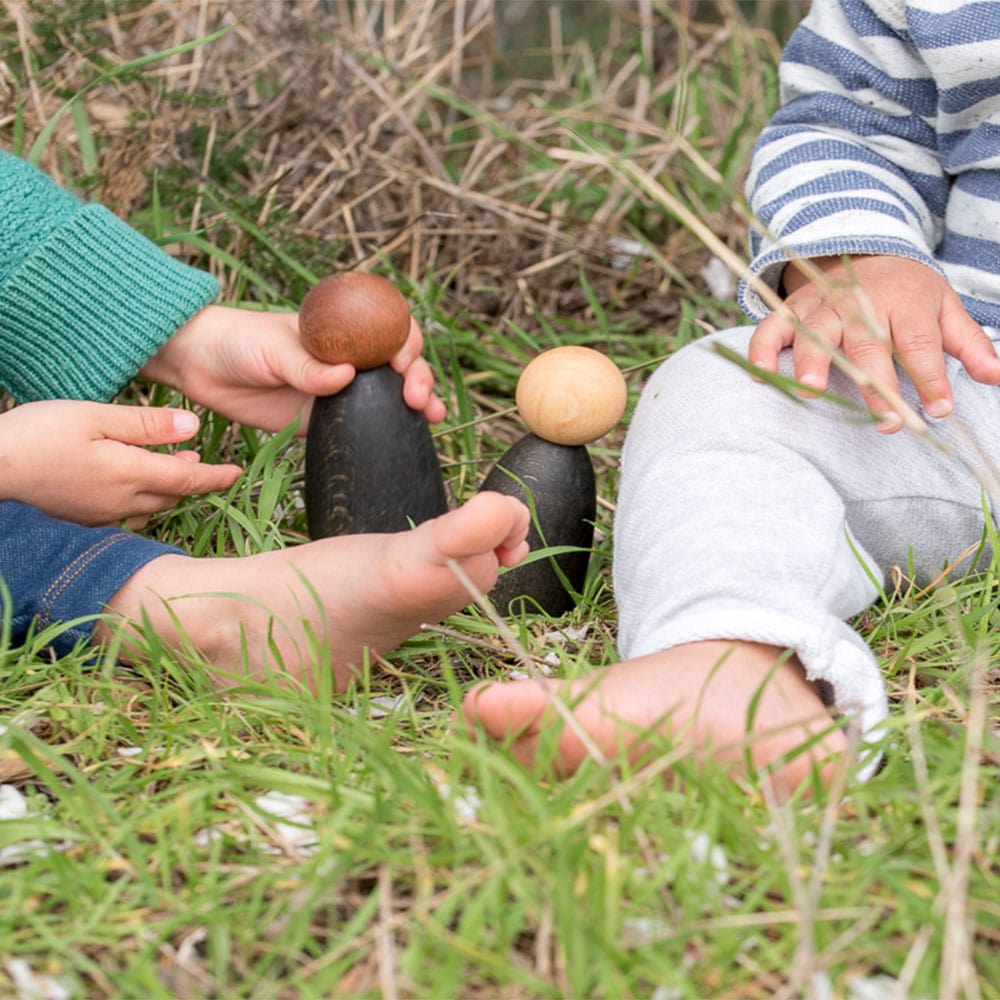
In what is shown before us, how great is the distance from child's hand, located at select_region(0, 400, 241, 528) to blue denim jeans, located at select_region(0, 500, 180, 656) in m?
0.10

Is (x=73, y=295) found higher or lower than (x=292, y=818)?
higher

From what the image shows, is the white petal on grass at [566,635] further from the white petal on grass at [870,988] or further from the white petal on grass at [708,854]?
the white petal on grass at [870,988]

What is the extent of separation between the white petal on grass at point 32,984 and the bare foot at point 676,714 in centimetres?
37

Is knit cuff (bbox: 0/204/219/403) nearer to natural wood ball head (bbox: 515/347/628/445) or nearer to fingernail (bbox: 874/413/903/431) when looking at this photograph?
natural wood ball head (bbox: 515/347/628/445)

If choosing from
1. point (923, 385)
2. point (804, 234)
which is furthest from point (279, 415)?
point (923, 385)

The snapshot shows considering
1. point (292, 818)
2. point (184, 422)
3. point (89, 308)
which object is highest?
point (89, 308)

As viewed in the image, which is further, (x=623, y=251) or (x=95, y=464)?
(x=623, y=251)

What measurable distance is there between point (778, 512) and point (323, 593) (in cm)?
46

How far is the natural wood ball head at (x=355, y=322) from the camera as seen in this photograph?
1.49m

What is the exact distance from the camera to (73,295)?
65.9 inches

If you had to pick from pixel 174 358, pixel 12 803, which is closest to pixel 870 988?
pixel 12 803

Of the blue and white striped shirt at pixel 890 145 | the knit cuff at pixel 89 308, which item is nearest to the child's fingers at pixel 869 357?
the blue and white striped shirt at pixel 890 145

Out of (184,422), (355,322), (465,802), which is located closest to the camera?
(465,802)

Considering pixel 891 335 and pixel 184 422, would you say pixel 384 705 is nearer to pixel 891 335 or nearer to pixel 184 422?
pixel 184 422
